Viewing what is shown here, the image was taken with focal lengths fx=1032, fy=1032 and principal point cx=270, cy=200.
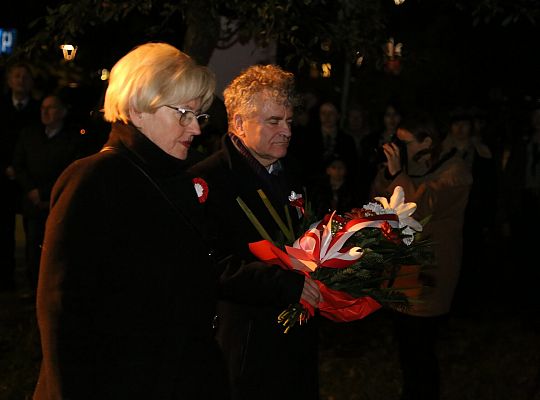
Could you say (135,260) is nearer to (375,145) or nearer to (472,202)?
(472,202)

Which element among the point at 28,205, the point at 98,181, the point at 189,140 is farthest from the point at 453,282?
the point at 28,205

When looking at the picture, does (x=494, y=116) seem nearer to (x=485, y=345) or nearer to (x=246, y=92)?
(x=485, y=345)

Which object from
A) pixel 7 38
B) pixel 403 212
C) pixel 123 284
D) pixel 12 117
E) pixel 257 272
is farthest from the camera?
pixel 7 38

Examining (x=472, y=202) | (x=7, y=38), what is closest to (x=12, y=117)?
(x=472, y=202)

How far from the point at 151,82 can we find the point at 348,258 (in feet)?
4.98

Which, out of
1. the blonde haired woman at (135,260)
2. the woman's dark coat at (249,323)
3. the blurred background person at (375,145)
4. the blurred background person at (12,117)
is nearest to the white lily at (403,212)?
the woman's dark coat at (249,323)

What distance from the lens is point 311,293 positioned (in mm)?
4320

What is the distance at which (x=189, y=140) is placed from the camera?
3.38 m

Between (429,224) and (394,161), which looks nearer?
(429,224)

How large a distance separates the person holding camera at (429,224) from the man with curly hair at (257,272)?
1.77 meters

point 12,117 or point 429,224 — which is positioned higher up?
point 429,224

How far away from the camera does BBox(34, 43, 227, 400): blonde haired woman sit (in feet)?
9.68

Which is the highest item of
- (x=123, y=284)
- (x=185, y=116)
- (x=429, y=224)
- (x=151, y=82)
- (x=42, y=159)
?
(x=151, y=82)

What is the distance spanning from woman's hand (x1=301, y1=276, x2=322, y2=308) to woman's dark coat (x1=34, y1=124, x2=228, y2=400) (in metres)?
1.09
